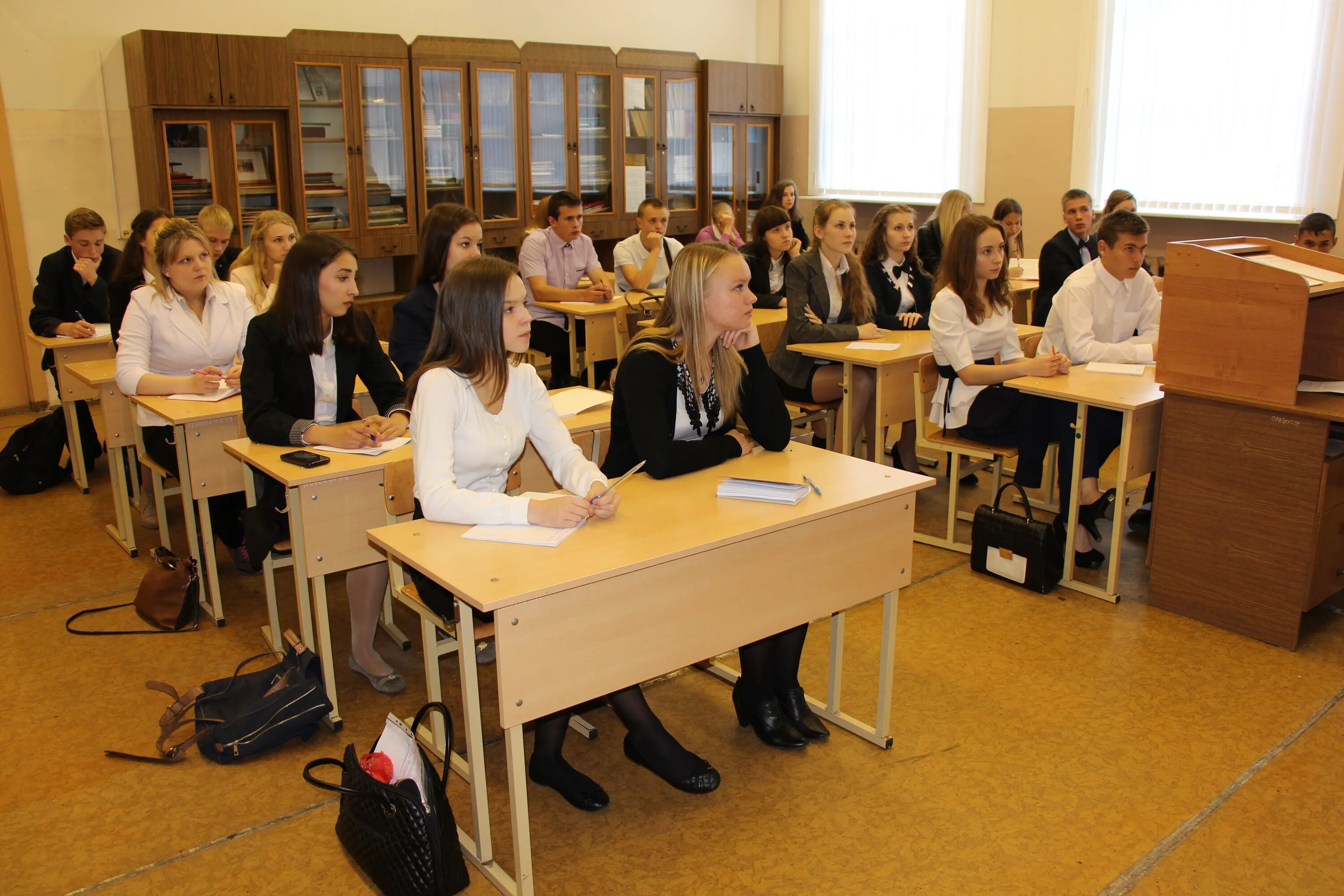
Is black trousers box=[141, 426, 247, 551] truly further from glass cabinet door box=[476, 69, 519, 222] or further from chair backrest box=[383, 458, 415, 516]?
glass cabinet door box=[476, 69, 519, 222]

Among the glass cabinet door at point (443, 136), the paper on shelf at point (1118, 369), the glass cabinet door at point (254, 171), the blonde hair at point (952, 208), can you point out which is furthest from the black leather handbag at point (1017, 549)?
the glass cabinet door at point (254, 171)

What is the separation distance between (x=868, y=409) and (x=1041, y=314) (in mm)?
1589

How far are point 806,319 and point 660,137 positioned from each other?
4.47 meters

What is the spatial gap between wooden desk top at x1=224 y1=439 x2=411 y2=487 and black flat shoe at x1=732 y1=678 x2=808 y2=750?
3.77 ft

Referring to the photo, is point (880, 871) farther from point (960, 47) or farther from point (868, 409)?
point (960, 47)

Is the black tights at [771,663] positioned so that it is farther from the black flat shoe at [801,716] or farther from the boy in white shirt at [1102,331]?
the boy in white shirt at [1102,331]

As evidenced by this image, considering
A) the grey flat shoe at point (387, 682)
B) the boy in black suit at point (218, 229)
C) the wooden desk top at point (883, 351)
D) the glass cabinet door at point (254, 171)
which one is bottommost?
the grey flat shoe at point (387, 682)

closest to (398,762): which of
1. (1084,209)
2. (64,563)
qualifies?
(64,563)

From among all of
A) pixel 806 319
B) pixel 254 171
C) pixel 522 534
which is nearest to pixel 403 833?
pixel 522 534

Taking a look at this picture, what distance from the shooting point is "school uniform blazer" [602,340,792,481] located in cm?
265

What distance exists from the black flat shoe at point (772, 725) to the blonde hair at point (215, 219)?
3.79m

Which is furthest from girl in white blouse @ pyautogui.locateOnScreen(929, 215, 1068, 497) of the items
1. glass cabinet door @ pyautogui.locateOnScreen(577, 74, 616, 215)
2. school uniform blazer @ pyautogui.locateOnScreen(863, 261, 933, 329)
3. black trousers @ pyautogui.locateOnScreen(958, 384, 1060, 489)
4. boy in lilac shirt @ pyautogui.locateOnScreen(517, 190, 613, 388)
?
glass cabinet door @ pyautogui.locateOnScreen(577, 74, 616, 215)

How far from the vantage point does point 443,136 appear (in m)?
7.37

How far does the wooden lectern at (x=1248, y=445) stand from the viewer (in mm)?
3205
